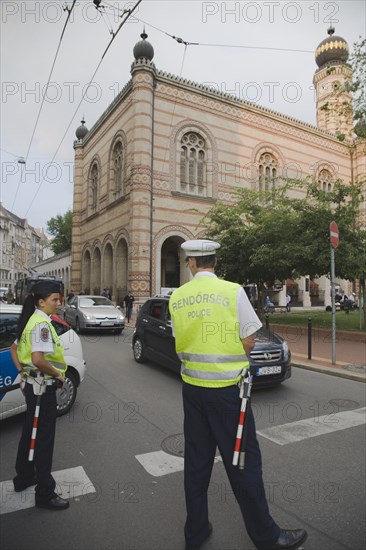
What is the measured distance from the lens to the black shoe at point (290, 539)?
2.47 m

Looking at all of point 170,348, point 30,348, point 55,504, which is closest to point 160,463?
point 55,504

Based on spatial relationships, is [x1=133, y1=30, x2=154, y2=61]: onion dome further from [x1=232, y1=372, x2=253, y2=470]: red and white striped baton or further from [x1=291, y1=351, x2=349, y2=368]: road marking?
[x1=232, y1=372, x2=253, y2=470]: red and white striped baton

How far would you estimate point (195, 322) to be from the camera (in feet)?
8.34

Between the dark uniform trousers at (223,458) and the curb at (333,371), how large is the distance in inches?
243

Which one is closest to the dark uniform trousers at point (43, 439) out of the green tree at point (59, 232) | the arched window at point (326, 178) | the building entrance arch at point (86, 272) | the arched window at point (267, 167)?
the arched window at point (267, 167)

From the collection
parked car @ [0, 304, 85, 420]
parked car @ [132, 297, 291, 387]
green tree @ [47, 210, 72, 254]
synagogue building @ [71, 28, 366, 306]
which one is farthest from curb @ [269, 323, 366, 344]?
green tree @ [47, 210, 72, 254]

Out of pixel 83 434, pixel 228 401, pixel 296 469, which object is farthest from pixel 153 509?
pixel 83 434

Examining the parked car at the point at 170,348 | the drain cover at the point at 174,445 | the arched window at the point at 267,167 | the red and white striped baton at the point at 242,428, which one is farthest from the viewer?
the arched window at the point at 267,167

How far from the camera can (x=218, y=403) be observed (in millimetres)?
2457

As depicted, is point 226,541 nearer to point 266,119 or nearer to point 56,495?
point 56,495

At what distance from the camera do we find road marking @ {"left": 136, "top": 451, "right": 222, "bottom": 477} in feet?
12.1

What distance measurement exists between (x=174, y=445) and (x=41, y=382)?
1971 millimetres

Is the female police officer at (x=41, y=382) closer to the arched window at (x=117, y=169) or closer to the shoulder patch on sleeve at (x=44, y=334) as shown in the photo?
the shoulder patch on sleeve at (x=44, y=334)

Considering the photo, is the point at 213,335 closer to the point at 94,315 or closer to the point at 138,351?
the point at 138,351
